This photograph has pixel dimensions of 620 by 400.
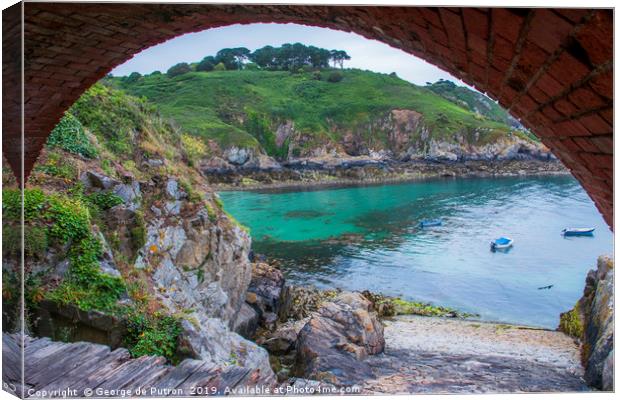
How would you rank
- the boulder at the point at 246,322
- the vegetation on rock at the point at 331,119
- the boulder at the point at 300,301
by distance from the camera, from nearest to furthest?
1. the boulder at the point at 246,322
2. the boulder at the point at 300,301
3. the vegetation on rock at the point at 331,119

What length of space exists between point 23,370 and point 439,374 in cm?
596

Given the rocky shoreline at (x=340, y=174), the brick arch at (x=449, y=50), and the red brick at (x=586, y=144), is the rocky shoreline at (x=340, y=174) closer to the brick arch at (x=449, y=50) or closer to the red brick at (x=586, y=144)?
the brick arch at (x=449, y=50)

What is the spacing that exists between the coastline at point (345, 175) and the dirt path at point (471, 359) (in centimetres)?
3376

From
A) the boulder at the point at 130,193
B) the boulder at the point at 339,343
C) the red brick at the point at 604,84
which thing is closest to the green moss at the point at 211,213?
the boulder at the point at 130,193

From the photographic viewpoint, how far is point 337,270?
21.3 m

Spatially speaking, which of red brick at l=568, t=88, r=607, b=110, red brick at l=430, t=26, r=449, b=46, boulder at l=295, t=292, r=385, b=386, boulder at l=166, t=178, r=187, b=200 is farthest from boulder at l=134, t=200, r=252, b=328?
red brick at l=568, t=88, r=607, b=110

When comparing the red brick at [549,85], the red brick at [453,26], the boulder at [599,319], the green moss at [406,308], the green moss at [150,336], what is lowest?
the green moss at [406,308]

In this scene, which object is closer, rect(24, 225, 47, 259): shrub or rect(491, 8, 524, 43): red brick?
rect(491, 8, 524, 43): red brick

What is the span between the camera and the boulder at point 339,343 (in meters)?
7.71

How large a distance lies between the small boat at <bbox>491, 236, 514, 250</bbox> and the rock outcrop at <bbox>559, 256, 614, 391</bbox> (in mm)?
8827

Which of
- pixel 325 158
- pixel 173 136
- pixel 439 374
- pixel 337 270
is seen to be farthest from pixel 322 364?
pixel 325 158

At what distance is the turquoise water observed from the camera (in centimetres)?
1694

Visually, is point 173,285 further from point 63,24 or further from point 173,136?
point 173,136

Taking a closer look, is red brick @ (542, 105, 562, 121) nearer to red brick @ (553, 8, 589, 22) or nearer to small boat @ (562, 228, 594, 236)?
red brick @ (553, 8, 589, 22)
